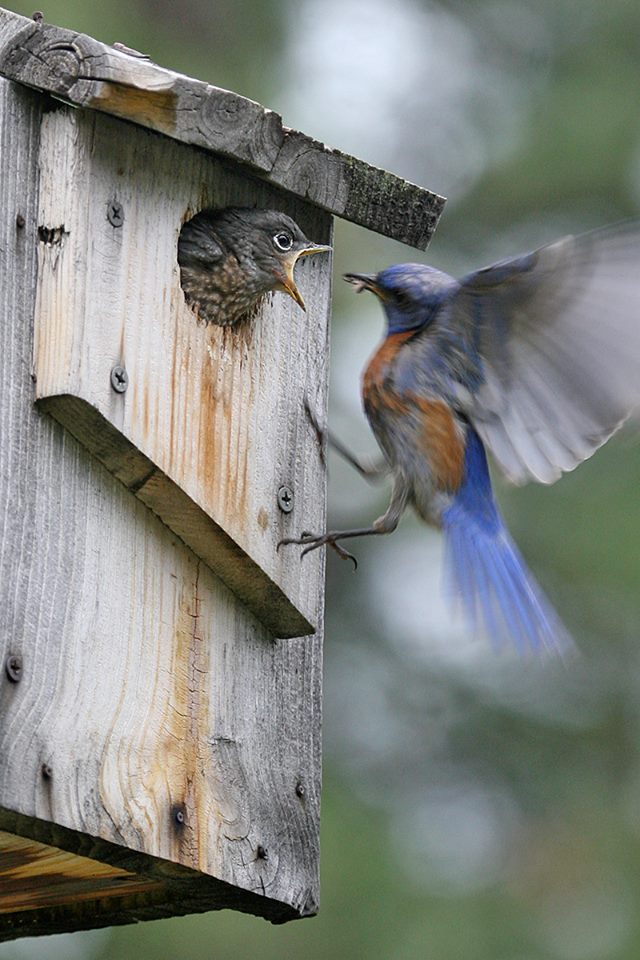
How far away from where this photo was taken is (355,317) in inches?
312

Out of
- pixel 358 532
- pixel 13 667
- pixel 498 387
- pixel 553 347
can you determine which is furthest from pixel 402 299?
pixel 13 667

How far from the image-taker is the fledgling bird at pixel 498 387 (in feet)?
11.5

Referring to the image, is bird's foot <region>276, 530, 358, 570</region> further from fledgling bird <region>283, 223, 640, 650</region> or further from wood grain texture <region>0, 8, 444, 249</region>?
A: wood grain texture <region>0, 8, 444, 249</region>

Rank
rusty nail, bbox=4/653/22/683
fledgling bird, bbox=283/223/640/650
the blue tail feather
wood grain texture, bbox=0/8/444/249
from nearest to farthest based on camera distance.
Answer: rusty nail, bbox=4/653/22/683 < wood grain texture, bbox=0/8/444/249 < fledgling bird, bbox=283/223/640/650 < the blue tail feather

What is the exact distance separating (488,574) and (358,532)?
0.29 metres

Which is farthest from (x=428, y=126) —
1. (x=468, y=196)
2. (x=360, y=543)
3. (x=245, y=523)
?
(x=245, y=523)

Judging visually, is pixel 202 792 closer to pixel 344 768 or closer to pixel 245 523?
pixel 245 523

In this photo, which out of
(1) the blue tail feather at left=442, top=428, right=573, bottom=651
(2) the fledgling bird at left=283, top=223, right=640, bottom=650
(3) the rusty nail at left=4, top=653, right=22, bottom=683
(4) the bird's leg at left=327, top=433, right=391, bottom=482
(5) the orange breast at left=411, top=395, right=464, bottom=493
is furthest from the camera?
(4) the bird's leg at left=327, top=433, right=391, bottom=482

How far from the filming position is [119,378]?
3.12m

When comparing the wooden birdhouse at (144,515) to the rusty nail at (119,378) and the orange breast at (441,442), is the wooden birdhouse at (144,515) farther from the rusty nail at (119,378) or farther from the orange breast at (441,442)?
the orange breast at (441,442)

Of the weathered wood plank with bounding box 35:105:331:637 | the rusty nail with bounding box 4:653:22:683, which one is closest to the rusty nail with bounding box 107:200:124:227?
the weathered wood plank with bounding box 35:105:331:637

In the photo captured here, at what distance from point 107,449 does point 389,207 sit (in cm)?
79

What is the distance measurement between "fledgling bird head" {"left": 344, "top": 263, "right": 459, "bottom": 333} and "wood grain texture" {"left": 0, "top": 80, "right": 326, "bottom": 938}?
52 cm

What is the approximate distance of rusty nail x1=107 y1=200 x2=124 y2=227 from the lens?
3174mm
